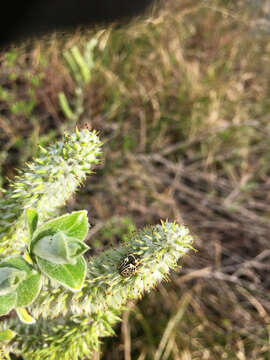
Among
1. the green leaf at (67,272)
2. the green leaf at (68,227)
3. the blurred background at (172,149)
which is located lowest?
the blurred background at (172,149)

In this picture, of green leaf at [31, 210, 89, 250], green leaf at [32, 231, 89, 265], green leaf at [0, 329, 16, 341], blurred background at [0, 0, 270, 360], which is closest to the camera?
green leaf at [32, 231, 89, 265]

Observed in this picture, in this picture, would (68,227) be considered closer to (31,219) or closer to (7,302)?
(31,219)

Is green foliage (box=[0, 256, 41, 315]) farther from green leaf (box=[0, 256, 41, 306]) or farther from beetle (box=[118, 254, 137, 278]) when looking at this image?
beetle (box=[118, 254, 137, 278])

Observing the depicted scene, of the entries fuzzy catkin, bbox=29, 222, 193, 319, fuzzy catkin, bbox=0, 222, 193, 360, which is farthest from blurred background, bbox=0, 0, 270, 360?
fuzzy catkin, bbox=29, 222, 193, 319

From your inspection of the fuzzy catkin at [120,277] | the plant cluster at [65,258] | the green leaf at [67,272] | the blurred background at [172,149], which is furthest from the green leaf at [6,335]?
the blurred background at [172,149]

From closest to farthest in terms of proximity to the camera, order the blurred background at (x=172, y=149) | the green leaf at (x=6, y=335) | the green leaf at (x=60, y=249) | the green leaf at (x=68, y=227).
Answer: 1. the green leaf at (x=60, y=249)
2. the green leaf at (x=68, y=227)
3. the green leaf at (x=6, y=335)
4. the blurred background at (x=172, y=149)

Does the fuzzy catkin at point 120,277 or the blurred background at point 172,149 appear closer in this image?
the fuzzy catkin at point 120,277

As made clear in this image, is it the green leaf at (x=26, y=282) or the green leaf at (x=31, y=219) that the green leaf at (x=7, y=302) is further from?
the green leaf at (x=31, y=219)
